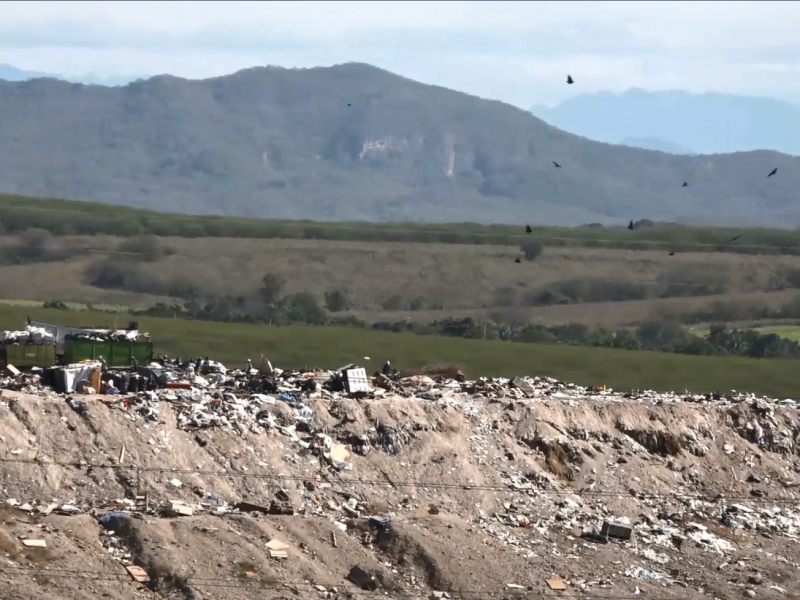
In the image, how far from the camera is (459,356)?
47750 millimetres

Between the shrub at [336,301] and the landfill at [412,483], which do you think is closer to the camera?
the landfill at [412,483]

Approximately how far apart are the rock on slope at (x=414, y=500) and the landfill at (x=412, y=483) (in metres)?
0.04

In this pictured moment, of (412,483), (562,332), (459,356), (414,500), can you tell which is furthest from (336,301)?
(414,500)

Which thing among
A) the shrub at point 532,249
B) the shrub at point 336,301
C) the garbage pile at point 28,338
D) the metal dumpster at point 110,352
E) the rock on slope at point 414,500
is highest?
the garbage pile at point 28,338

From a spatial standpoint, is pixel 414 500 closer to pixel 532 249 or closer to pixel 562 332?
pixel 562 332

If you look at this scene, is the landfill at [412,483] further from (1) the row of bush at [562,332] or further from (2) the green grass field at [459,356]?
(1) the row of bush at [562,332]

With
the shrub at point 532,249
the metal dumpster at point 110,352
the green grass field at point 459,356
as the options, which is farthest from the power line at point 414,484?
the shrub at point 532,249

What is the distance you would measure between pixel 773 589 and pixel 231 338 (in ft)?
94.6

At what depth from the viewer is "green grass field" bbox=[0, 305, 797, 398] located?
147ft

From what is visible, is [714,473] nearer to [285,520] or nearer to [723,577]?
[723,577]

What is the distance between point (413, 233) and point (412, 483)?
233ft

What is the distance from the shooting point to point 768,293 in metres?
70.8

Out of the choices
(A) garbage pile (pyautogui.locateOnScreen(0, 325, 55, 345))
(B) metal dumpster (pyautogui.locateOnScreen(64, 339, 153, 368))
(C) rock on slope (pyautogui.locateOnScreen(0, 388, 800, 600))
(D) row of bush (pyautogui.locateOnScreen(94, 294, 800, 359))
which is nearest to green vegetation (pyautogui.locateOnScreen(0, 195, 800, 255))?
(D) row of bush (pyautogui.locateOnScreen(94, 294, 800, 359))

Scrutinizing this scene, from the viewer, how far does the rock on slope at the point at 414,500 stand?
67.0 ft
